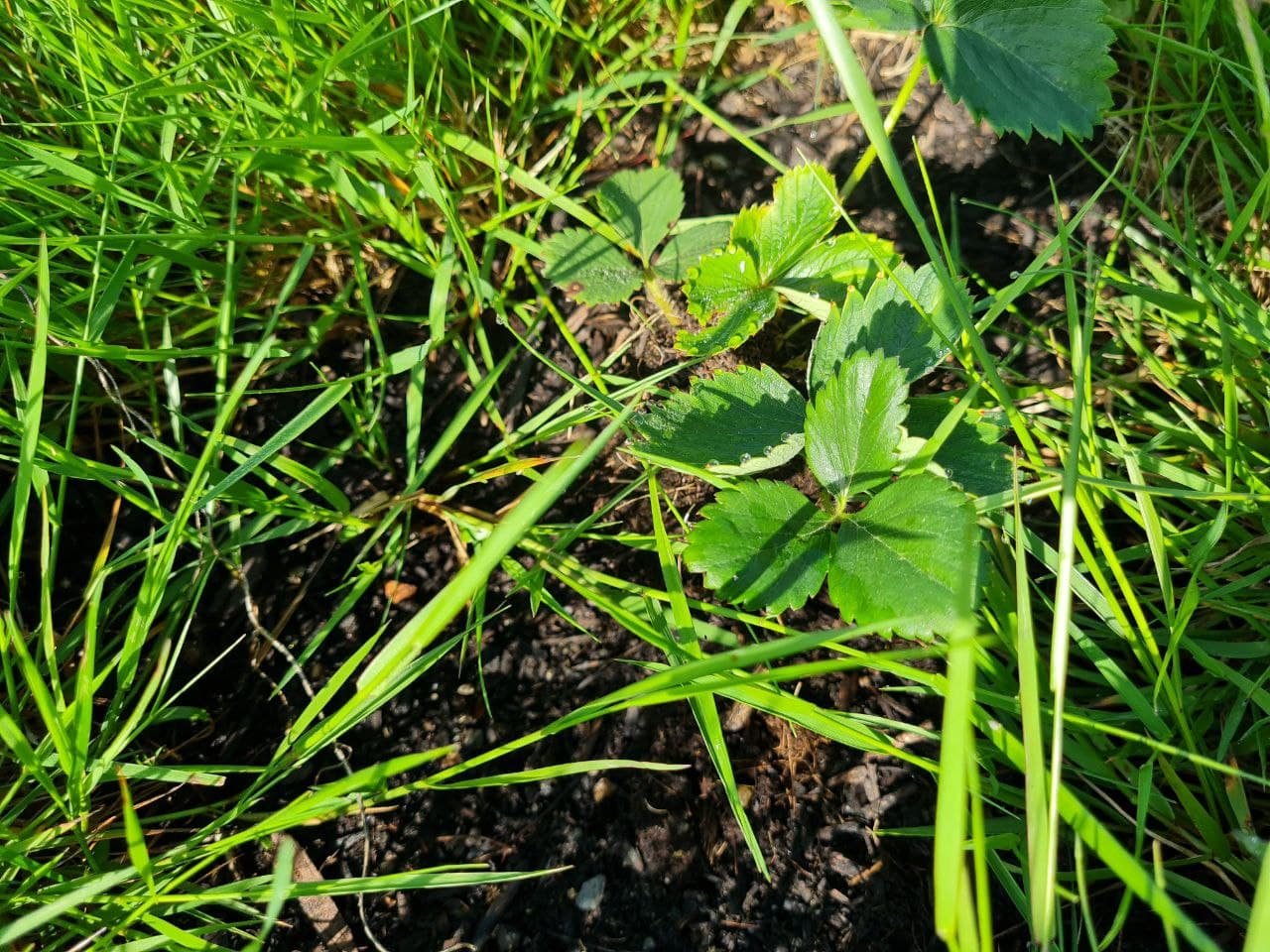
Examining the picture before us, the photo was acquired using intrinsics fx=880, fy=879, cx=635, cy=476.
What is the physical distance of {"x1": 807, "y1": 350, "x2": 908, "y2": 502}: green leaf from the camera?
106cm

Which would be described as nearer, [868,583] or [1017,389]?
[868,583]

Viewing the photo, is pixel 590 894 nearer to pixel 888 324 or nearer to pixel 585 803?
pixel 585 803

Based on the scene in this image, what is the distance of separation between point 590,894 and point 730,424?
0.64m

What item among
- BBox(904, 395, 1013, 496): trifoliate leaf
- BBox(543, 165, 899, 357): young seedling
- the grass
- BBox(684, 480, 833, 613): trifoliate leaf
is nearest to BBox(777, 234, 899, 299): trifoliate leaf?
BBox(543, 165, 899, 357): young seedling

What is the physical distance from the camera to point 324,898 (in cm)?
117

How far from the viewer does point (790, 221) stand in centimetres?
125

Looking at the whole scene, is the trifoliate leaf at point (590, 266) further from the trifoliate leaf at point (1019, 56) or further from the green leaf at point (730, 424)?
the trifoliate leaf at point (1019, 56)

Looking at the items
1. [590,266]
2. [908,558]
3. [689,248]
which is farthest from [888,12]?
[908,558]

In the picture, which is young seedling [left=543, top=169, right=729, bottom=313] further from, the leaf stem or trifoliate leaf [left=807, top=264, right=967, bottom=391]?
trifoliate leaf [left=807, top=264, right=967, bottom=391]

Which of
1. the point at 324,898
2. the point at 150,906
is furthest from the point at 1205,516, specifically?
the point at 150,906

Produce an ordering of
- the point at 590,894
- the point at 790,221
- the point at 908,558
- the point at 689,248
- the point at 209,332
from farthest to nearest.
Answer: the point at 209,332, the point at 689,248, the point at 790,221, the point at 590,894, the point at 908,558

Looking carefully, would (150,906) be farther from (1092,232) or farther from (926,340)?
(1092,232)

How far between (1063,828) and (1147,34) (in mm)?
1087

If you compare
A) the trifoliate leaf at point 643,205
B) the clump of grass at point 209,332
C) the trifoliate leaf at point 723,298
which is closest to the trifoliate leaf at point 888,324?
the trifoliate leaf at point 723,298
